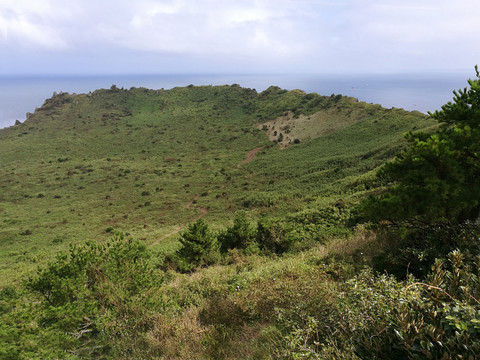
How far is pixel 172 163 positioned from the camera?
73375 millimetres

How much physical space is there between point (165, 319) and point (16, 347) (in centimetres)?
419

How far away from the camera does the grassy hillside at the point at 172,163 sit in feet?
127

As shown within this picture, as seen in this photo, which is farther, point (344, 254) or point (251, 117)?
point (251, 117)

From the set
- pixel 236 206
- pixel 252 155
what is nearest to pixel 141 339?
pixel 236 206

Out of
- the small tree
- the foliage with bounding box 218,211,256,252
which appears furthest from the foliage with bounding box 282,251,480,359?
the foliage with bounding box 218,211,256,252

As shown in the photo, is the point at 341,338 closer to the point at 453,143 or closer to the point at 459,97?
the point at 453,143

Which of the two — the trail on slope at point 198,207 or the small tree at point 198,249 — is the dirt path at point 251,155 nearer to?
the trail on slope at point 198,207

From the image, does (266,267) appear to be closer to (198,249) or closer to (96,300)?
(96,300)

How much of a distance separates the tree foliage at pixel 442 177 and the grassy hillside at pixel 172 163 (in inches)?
768

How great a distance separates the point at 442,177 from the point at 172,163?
2755 inches

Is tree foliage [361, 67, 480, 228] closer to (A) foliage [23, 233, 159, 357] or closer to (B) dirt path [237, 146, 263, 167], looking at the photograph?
(A) foliage [23, 233, 159, 357]

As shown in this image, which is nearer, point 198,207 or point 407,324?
point 407,324

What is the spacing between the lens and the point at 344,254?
10523 mm

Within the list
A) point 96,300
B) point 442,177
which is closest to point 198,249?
point 96,300
